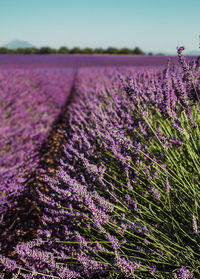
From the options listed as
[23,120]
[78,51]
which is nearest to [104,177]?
[23,120]

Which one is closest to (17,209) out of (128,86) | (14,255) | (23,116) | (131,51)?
(14,255)

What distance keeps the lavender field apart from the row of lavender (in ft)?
0.07

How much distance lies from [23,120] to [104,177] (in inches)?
105

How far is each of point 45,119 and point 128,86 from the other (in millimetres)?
3209

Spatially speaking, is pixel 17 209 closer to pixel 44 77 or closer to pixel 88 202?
pixel 88 202

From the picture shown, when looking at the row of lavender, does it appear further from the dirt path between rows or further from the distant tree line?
the distant tree line

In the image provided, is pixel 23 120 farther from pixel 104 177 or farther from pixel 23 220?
pixel 104 177

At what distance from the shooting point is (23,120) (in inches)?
154

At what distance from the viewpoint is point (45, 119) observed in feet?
13.8

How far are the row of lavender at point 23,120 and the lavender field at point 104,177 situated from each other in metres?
0.02

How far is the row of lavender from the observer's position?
2.22 m

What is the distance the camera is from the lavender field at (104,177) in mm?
1102

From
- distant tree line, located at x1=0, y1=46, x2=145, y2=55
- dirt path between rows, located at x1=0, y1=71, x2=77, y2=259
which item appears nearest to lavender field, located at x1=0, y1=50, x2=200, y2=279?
dirt path between rows, located at x1=0, y1=71, x2=77, y2=259

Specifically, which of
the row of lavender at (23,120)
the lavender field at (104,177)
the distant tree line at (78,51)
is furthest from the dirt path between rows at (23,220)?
the distant tree line at (78,51)
